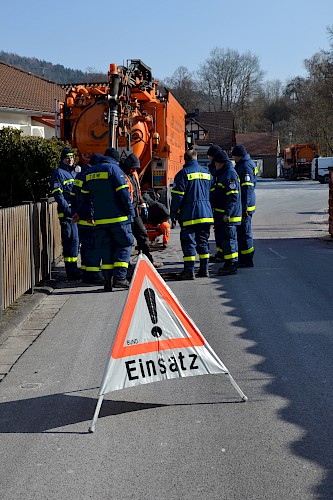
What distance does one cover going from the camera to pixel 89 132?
1606 cm

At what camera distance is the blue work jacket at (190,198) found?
38.8 ft

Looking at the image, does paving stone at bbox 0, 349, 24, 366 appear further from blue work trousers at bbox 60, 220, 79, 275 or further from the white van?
the white van

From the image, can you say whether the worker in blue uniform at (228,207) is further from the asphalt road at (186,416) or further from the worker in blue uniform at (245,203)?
the asphalt road at (186,416)

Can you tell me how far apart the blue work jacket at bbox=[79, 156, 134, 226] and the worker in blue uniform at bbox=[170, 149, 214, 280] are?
44.7 inches

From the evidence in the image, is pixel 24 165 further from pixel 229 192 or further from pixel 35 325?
pixel 35 325

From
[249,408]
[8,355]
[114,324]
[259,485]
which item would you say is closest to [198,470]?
[259,485]

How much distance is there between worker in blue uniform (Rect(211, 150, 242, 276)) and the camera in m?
12.4

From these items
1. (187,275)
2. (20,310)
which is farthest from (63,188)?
(20,310)

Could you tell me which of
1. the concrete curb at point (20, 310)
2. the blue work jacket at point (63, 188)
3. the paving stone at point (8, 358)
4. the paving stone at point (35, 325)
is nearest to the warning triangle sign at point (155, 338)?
the paving stone at point (8, 358)

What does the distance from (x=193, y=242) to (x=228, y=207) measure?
2.97ft

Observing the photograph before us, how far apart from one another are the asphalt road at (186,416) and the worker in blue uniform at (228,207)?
2.47 m

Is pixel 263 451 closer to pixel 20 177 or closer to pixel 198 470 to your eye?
pixel 198 470

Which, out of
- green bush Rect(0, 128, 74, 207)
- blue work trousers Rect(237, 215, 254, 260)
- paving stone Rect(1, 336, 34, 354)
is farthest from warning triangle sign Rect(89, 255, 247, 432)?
green bush Rect(0, 128, 74, 207)

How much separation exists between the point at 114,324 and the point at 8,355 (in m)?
1.61
